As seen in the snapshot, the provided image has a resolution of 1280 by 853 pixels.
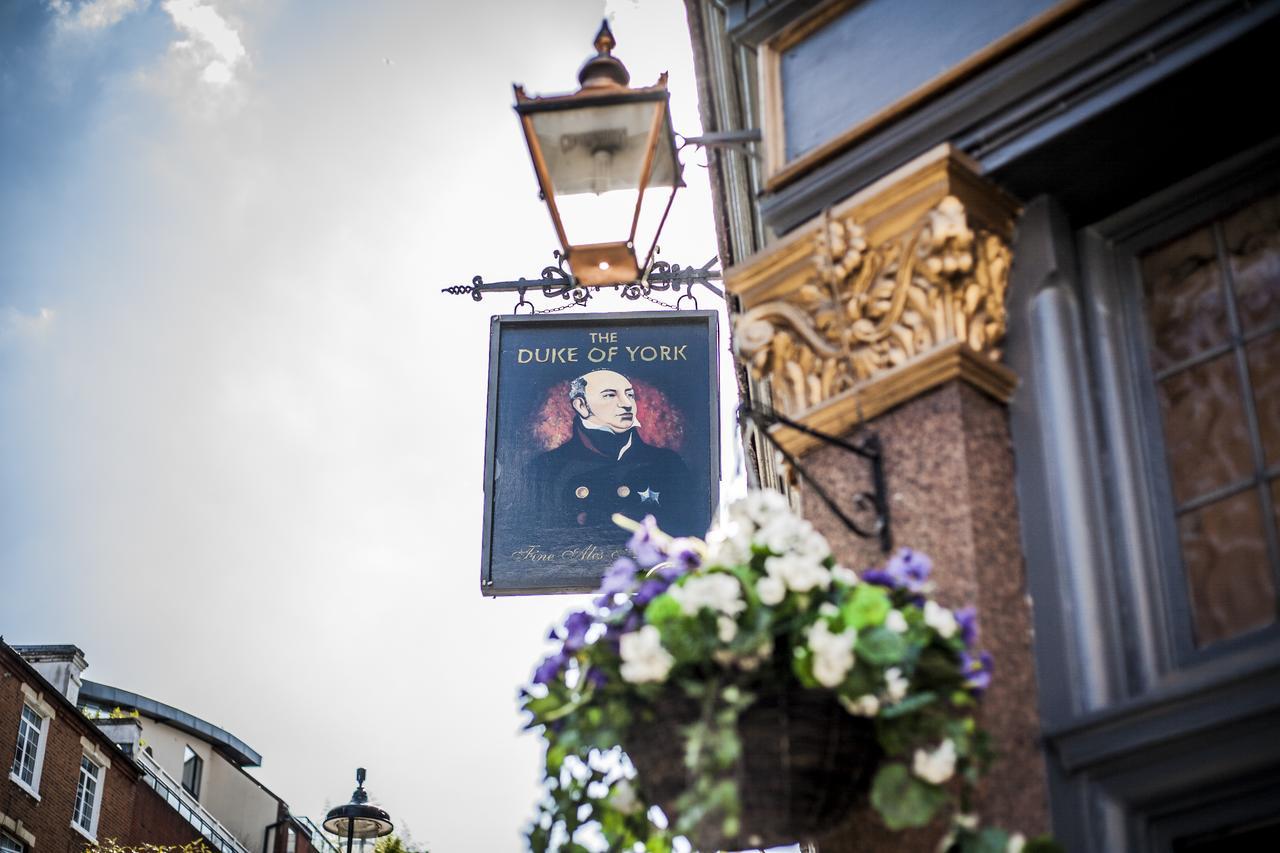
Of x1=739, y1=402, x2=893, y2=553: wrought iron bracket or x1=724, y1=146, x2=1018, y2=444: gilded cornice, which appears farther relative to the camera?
x1=724, y1=146, x2=1018, y2=444: gilded cornice

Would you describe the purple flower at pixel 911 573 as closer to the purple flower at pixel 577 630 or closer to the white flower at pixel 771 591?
the white flower at pixel 771 591

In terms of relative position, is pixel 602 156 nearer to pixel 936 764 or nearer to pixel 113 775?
pixel 936 764

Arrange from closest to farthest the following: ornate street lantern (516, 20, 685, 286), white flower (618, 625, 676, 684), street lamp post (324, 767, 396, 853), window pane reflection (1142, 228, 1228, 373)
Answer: white flower (618, 625, 676, 684), window pane reflection (1142, 228, 1228, 373), ornate street lantern (516, 20, 685, 286), street lamp post (324, 767, 396, 853)

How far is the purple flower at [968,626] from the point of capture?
434 centimetres

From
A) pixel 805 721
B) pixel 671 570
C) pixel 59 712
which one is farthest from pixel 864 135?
pixel 59 712

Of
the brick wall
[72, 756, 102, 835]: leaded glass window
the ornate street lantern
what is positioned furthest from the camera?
[72, 756, 102, 835]: leaded glass window

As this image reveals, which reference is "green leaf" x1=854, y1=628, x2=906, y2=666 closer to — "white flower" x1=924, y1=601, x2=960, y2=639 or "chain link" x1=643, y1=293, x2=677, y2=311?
"white flower" x1=924, y1=601, x2=960, y2=639

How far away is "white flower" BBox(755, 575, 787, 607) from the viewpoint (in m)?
4.27

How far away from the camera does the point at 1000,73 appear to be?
18.5 feet

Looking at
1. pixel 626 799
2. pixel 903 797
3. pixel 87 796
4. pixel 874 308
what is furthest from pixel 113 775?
pixel 903 797

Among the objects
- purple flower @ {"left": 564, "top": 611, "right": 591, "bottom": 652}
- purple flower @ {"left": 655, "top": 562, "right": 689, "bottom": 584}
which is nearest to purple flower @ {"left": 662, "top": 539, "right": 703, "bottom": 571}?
purple flower @ {"left": 655, "top": 562, "right": 689, "bottom": 584}

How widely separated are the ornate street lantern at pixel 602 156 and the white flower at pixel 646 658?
2909mm

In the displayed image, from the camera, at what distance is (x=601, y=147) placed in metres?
6.71

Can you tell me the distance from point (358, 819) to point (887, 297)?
2035 cm
